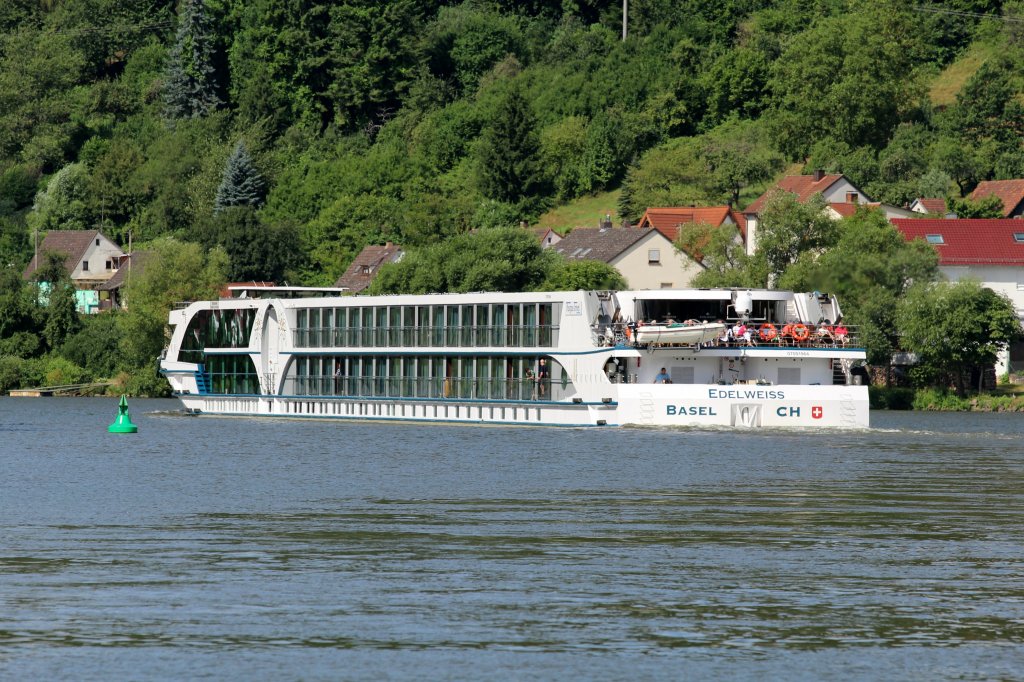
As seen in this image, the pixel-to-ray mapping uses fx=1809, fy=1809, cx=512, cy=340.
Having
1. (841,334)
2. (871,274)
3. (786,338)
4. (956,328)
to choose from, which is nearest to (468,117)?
(871,274)

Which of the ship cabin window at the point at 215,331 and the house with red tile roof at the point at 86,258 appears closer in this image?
the ship cabin window at the point at 215,331

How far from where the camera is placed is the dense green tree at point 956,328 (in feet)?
277

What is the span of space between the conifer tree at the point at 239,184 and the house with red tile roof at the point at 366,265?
68.4 ft

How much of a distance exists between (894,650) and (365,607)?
267 inches

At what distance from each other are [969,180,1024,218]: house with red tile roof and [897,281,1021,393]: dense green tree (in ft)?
103

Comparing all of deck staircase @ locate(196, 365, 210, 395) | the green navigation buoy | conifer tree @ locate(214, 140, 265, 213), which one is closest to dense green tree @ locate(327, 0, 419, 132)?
conifer tree @ locate(214, 140, 265, 213)

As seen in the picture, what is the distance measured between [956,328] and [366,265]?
2313 inches

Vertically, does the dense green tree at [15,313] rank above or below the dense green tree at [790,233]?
below

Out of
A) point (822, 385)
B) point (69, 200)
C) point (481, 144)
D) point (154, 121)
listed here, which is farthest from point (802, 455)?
point (154, 121)

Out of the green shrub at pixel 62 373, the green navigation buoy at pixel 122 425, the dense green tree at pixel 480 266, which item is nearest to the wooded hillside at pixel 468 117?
the green shrub at pixel 62 373

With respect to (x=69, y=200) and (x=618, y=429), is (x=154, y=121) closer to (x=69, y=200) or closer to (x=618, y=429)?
(x=69, y=200)

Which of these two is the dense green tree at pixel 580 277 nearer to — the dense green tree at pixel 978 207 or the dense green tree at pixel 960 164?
the dense green tree at pixel 978 207

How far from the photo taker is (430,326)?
226 ft

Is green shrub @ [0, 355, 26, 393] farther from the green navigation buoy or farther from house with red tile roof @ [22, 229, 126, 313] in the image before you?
the green navigation buoy
